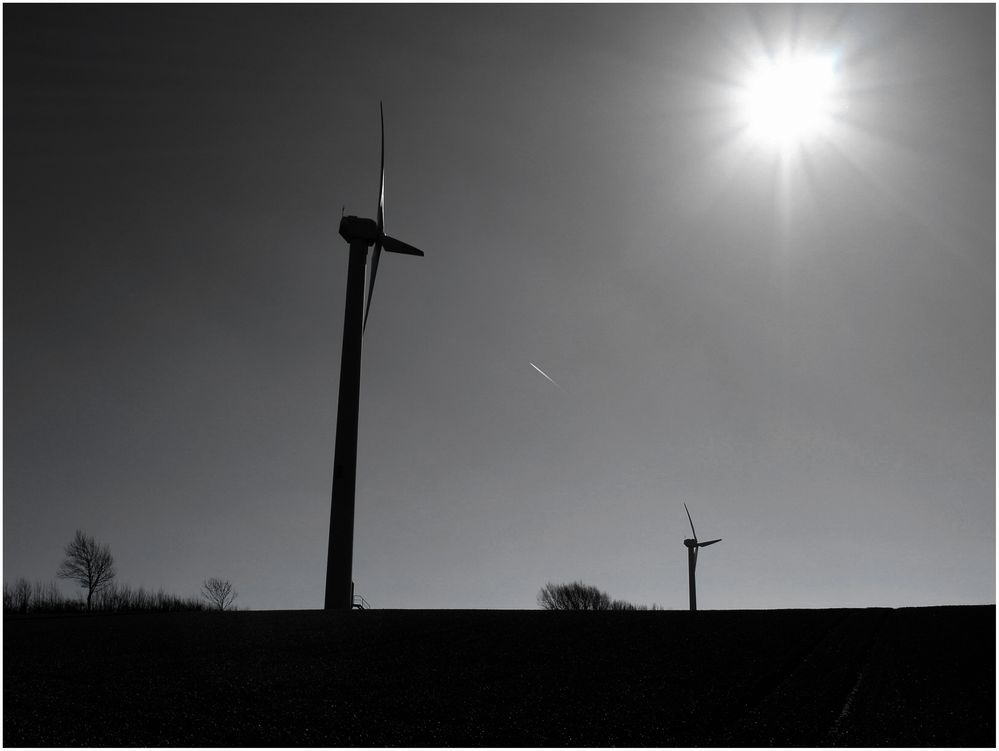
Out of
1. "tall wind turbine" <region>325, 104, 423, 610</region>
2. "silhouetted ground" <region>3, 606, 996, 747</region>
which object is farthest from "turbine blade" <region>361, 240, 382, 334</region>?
"silhouetted ground" <region>3, 606, 996, 747</region>

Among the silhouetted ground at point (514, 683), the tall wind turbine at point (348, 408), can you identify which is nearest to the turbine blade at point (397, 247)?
the tall wind turbine at point (348, 408)

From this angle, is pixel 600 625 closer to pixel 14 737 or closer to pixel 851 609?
pixel 851 609

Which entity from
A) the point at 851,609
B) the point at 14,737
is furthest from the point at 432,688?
the point at 851,609

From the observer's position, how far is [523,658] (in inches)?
737

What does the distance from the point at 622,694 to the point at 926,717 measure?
4848 mm

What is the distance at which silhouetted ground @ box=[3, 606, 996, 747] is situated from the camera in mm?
12711

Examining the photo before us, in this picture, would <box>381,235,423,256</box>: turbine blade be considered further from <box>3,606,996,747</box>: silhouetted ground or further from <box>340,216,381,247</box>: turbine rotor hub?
<box>3,606,996,747</box>: silhouetted ground

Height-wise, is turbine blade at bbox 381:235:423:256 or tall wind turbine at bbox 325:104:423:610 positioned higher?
turbine blade at bbox 381:235:423:256

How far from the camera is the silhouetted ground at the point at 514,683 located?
1271 centimetres

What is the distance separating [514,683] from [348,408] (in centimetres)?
2363

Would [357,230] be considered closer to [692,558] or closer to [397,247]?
[397,247]

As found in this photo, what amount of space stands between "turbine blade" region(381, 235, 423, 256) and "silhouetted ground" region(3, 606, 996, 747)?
26.5 metres

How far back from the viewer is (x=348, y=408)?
125ft

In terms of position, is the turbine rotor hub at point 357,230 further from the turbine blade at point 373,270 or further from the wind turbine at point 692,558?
the wind turbine at point 692,558
